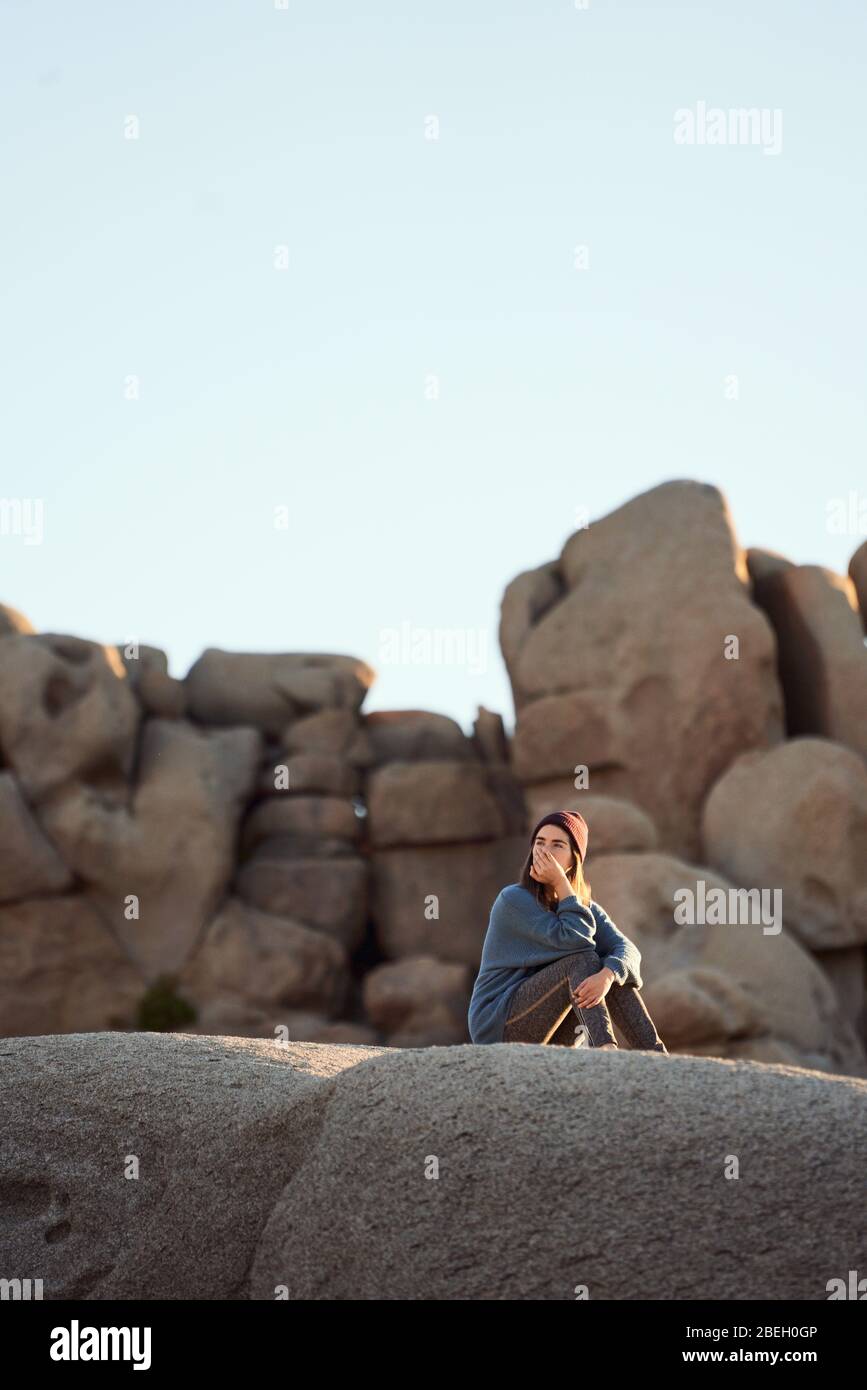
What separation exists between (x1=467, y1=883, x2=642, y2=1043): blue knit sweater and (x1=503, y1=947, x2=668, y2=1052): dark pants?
0.05 metres

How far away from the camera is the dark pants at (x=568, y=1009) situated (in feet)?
21.1

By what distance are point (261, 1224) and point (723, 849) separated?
15449mm

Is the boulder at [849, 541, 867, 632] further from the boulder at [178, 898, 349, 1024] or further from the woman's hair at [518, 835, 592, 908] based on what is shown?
the woman's hair at [518, 835, 592, 908]

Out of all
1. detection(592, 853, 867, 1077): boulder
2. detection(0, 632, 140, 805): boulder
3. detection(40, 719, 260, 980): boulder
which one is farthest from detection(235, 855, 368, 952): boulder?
detection(592, 853, 867, 1077): boulder

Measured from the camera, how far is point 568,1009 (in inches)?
260

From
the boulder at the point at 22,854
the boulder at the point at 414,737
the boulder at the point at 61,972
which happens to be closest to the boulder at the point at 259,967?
the boulder at the point at 61,972

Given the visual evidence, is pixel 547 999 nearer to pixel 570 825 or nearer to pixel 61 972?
pixel 570 825

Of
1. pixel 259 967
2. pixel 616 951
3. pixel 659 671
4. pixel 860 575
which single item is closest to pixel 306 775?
pixel 259 967

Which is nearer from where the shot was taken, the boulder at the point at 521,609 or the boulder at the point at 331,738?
the boulder at the point at 521,609

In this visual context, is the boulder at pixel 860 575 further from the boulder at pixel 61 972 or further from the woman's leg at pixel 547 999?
the woman's leg at pixel 547 999

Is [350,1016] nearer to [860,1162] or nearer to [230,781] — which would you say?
[230,781]

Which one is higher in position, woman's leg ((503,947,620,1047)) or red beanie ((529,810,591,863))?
red beanie ((529,810,591,863))

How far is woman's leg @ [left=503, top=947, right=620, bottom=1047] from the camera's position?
6.49m

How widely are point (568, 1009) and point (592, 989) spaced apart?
27cm
